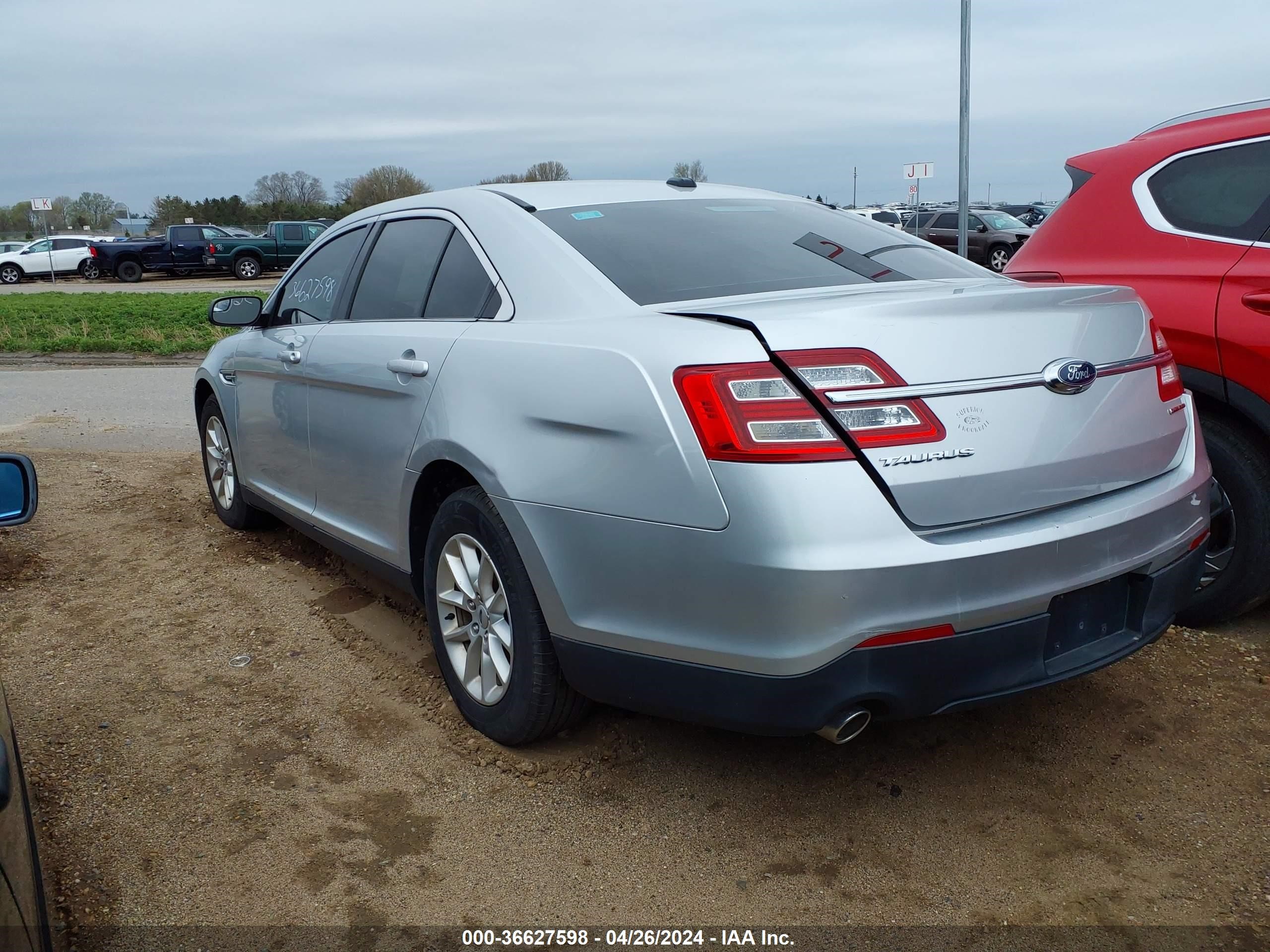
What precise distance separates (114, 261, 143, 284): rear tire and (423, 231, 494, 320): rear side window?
1274 inches

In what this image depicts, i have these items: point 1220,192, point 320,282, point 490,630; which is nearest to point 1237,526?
point 1220,192

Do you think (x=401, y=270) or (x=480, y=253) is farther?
(x=401, y=270)

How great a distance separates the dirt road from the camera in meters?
2.49

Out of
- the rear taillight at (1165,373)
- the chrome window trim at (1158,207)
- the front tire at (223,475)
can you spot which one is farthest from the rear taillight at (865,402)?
the front tire at (223,475)

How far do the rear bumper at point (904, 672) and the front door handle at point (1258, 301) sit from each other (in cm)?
137

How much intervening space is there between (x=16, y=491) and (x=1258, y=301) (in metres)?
3.73

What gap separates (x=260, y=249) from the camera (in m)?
31.9

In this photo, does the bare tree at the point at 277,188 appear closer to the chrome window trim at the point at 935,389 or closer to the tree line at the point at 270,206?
the tree line at the point at 270,206

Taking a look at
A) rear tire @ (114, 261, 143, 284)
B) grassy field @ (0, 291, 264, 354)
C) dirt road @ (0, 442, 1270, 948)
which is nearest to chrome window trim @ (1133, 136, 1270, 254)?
dirt road @ (0, 442, 1270, 948)

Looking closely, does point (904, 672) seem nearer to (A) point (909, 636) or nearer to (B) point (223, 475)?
(A) point (909, 636)

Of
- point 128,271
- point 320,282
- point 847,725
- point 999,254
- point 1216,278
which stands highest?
point 320,282

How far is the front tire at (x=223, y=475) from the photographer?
533 centimetres

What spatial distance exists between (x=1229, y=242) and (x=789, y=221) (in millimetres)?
1644

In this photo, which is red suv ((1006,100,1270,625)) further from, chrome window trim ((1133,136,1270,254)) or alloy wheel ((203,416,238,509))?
alloy wheel ((203,416,238,509))
